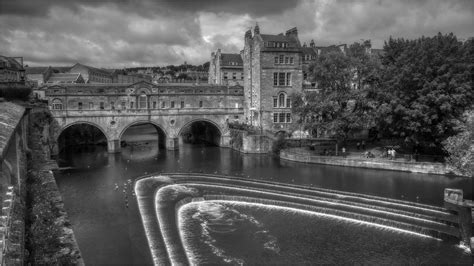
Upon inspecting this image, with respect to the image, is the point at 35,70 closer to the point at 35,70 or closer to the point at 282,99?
the point at 35,70

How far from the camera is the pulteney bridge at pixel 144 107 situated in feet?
169

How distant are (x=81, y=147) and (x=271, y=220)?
141ft

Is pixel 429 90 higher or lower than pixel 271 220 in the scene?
Answer: higher

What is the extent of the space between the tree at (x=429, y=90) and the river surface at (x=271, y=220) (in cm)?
457

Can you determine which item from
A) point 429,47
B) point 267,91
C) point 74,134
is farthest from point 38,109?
point 429,47

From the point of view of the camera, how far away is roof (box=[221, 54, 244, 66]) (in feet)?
245

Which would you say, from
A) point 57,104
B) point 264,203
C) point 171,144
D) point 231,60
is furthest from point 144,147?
point 264,203

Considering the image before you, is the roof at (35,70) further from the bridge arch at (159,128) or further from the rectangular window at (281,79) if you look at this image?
the rectangular window at (281,79)

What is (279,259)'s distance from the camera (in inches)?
738

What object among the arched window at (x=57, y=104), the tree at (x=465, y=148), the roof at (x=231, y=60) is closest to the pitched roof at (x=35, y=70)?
the roof at (x=231, y=60)

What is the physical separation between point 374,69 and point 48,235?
123 ft

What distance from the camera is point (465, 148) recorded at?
2961 centimetres

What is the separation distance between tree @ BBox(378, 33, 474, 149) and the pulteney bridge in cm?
2489

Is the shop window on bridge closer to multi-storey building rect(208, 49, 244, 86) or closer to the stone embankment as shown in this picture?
multi-storey building rect(208, 49, 244, 86)
